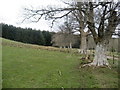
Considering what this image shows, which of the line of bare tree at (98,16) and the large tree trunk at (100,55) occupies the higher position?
the line of bare tree at (98,16)

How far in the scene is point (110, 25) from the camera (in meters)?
11.3

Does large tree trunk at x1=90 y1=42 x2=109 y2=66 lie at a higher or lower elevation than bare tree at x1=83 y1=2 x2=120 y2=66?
lower

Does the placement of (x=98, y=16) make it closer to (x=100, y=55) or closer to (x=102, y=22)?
(x=102, y=22)

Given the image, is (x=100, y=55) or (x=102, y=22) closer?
(x=102, y=22)

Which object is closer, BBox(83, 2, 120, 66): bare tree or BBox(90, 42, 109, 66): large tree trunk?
BBox(83, 2, 120, 66): bare tree

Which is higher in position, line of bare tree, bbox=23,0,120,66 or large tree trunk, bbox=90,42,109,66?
line of bare tree, bbox=23,0,120,66

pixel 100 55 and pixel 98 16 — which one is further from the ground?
pixel 98 16

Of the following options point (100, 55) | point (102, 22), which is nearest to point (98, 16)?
point (102, 22)

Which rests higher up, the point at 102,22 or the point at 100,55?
the point at 102,22

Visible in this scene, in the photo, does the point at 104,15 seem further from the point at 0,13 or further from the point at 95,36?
the point at 0,13

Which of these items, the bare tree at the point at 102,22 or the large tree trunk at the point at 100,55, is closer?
the bare tree at the point at 102,22

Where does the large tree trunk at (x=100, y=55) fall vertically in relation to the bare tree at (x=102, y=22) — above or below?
below

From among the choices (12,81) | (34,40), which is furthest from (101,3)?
(34,40)

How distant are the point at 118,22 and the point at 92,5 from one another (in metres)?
1.86
